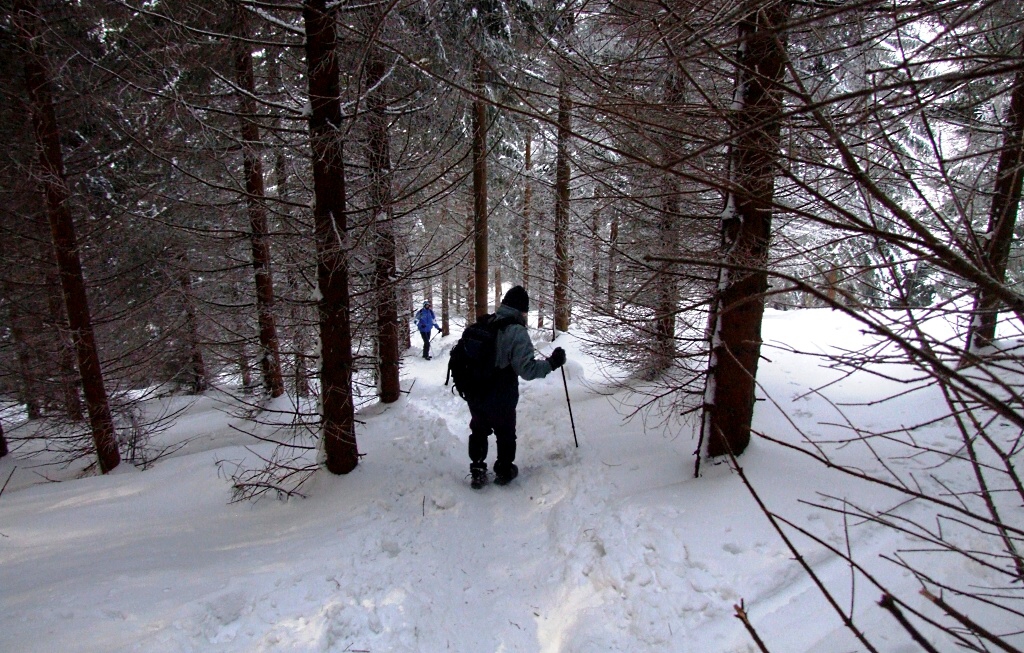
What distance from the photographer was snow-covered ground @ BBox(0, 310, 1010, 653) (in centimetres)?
293

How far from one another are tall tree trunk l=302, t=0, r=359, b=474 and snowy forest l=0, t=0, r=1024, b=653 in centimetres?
3

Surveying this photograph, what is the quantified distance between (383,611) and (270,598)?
79 cm

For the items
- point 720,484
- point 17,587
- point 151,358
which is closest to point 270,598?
point 17,587

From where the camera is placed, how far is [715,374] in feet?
14.9

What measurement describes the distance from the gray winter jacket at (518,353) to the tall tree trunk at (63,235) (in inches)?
259

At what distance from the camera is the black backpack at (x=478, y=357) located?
5027mm

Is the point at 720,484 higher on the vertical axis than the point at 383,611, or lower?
higher

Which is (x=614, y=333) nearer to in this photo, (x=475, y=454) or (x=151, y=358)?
(x=475, y=454)

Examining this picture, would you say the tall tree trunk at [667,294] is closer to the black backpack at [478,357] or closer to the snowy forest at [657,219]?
the snowy forest at [657,219]

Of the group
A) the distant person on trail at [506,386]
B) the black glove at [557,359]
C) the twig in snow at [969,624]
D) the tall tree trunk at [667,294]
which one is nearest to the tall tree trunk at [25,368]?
the distant person on trail at [506,386]

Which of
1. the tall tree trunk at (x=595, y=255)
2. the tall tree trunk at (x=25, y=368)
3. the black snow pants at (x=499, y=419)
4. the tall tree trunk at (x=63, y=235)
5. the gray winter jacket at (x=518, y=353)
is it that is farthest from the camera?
the tall tree trunk at (x=25, y=368)

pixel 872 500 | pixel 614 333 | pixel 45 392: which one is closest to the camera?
pixel 872 500

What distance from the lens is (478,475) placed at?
529cm

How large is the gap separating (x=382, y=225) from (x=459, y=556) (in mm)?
3869
